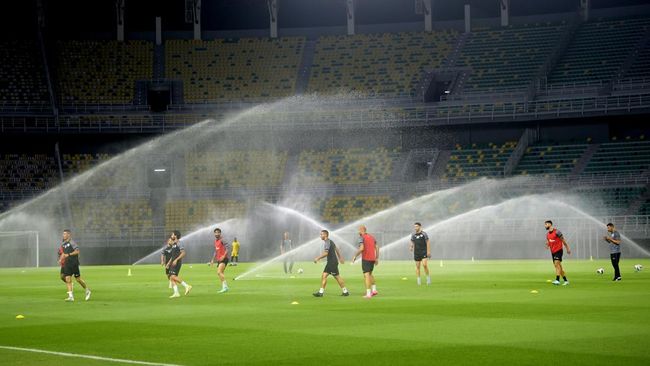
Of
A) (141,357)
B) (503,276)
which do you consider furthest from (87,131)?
(141,357)

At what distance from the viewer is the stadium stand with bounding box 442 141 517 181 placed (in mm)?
73812

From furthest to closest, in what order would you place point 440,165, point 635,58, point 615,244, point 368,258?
point 440,165 < point 635,58 < point 615,244 < point 368,258

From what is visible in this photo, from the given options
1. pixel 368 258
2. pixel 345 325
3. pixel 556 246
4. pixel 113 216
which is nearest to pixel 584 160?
pixel 113 216

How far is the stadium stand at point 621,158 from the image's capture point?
68500mm

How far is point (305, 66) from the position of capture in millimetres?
85500

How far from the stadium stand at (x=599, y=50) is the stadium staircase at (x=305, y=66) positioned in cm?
2027

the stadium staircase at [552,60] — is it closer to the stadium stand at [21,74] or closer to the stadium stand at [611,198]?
the stadium stand at [611,198]

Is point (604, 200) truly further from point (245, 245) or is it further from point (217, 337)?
point (217, 337)

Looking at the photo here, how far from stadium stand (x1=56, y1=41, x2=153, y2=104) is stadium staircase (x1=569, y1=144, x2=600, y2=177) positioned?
35.8m

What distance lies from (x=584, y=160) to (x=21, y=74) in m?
44.8

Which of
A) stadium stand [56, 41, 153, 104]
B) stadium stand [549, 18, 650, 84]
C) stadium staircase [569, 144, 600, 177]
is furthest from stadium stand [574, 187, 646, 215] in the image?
stadium stand [56, 41, 153, 104]

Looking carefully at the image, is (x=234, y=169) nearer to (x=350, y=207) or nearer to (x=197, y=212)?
(x=197, y=212)

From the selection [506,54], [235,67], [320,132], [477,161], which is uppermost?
[235,67]

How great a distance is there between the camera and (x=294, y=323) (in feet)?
69.1
